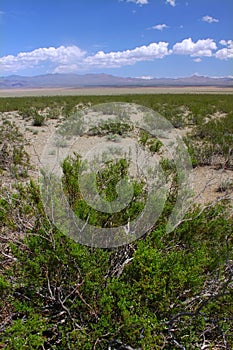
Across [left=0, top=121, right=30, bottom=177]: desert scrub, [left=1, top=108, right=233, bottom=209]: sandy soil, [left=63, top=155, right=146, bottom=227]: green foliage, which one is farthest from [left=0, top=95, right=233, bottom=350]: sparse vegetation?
[left=0, top=121, right=30, bottom=177]: desert scrub

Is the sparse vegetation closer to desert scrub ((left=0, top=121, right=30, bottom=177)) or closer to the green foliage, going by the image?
the green foliage

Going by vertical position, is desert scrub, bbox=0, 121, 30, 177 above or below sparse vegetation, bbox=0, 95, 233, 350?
above

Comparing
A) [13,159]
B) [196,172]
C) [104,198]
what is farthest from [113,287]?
[196,172]

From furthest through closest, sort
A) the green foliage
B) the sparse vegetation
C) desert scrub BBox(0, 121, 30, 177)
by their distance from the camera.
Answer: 1. desert scrub BBox(0, 121, 30, 177)
2. the green foliage
3. the sparse vegetation

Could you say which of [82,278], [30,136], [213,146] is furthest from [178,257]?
[30,136]

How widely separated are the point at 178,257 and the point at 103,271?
66 centimetres

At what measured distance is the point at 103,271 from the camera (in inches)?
117

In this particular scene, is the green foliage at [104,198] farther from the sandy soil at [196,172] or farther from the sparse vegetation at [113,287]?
the sandy soil at [196,172]

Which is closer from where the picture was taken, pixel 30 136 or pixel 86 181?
pixel 86 181

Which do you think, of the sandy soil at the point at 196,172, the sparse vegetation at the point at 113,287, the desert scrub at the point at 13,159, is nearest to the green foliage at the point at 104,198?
the sparse vegetation at the point at 113,287

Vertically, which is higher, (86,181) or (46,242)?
(86,181)

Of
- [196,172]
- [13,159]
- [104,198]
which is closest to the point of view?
[104,198]

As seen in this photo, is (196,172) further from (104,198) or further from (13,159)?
(104,198)

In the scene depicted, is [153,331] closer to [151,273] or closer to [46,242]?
[151,273]
